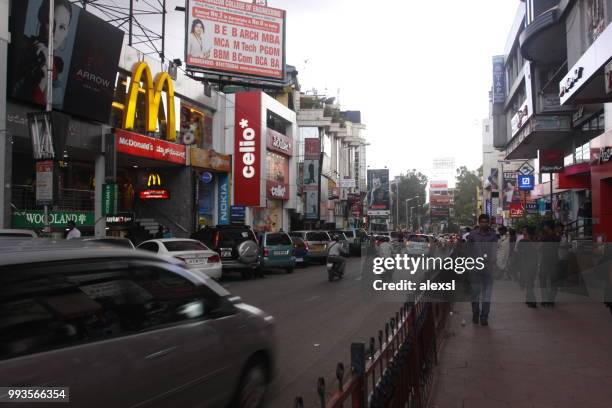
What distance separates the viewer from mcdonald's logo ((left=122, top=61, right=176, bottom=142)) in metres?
Result: 21.1

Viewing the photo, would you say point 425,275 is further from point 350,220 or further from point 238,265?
point 350,220

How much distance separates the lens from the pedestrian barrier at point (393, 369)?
9.15 ft

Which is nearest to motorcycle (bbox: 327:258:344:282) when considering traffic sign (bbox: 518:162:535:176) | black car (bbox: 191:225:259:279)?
black car (bbox: 191:225:259:279)

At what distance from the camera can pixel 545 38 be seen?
73.0 feet

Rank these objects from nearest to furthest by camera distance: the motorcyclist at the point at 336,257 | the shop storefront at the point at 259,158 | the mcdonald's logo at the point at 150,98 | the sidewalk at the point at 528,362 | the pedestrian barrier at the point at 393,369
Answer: the pedestrian barrier at the point at 393,369 < the sidewalk at the point at 528,362 < the motorcyclist at the point at 336,257 < the mcdonald's logo at the point at 150,98 < the shop storefront at the point at 259,158

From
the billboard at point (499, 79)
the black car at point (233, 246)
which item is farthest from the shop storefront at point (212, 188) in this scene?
the billboard at point (499, 79)

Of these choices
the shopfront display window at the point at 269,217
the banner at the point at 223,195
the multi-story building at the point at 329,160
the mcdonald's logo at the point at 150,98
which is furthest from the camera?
the multi-story building at the point at 329,160

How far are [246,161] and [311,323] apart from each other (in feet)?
71.0

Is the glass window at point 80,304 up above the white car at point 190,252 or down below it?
above

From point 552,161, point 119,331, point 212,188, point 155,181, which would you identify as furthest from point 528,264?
point 212,188

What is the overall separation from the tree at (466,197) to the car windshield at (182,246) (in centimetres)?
8010

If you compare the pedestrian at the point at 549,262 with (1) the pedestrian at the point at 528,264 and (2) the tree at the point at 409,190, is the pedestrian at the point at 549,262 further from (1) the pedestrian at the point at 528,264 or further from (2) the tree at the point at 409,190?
(2) the tree at the point at 409,190

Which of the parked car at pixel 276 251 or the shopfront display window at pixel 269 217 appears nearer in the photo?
the parked car at pixel 276 251

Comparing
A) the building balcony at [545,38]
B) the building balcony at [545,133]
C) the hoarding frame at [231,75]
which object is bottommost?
the building balcony at [545,133]
